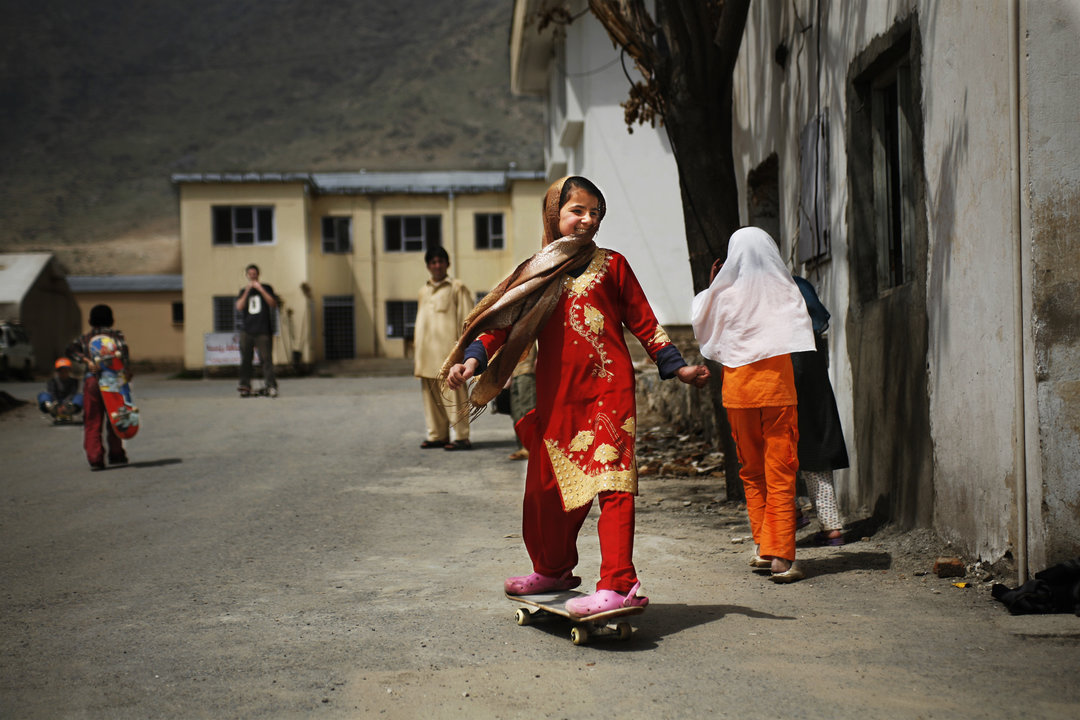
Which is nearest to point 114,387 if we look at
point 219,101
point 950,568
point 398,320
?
point 950,568

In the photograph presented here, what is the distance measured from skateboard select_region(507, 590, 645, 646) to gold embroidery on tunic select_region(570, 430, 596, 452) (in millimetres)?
629

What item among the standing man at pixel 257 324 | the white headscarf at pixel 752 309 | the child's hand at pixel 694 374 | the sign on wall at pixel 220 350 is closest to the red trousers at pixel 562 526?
the child's hand at pixel 694 374

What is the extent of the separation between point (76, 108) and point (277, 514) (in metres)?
133

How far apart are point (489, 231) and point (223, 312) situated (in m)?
10.0

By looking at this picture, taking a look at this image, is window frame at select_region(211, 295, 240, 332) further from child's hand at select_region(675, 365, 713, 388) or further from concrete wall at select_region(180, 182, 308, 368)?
child's hand at select_region(675, 365, 713, 388)

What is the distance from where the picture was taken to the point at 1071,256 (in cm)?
447

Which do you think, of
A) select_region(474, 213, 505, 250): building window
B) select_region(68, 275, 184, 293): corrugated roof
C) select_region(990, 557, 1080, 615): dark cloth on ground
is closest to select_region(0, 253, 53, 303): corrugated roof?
select_region(68, 275, 184, 293): corrugated roof

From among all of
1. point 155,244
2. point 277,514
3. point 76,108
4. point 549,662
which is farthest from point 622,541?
point 76,108

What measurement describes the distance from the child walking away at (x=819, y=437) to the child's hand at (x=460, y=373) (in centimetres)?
236

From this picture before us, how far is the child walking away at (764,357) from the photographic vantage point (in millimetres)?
5281

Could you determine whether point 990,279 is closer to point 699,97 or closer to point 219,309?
point 699,97

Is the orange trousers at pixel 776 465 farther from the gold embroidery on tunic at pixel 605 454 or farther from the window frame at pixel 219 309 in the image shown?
the window frame at pixel 219 309

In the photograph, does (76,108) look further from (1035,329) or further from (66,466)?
(1035,329)

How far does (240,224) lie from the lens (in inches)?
1537
